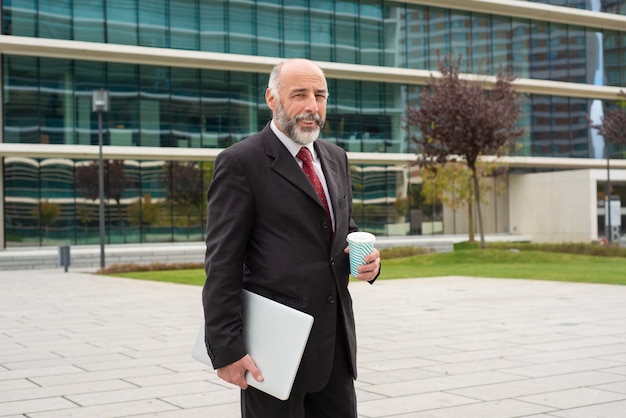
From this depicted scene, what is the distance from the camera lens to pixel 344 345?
11.1 ft

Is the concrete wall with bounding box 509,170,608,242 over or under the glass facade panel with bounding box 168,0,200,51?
under

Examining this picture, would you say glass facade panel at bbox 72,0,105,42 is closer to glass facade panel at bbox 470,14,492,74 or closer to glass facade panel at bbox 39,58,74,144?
glass facade panel at bbox 39,58,74,144

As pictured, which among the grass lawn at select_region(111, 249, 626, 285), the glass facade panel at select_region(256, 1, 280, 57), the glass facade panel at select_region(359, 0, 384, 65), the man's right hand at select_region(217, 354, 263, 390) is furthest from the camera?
the glass facade panel at select_region(359, 0, 384, 65)

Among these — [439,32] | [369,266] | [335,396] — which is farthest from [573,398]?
[439,32]

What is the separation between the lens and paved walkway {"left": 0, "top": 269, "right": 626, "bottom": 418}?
20.9 feet

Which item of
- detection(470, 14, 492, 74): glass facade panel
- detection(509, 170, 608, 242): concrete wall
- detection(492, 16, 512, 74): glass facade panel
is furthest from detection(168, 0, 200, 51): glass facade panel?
detection(509, 170, 608, 242): concrete wall

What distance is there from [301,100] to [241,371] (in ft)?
3.43

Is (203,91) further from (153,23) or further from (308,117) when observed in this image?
(308,117)

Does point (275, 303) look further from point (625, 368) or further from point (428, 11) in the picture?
point (428, 11)

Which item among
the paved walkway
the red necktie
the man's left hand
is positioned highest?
the red necktie

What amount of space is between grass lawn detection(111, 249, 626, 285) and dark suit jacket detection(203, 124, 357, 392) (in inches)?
A: 610

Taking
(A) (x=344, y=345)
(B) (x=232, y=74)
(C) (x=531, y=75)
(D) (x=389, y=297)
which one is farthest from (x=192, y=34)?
(A) (x=344, y=345)

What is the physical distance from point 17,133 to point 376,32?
1826 centimetres

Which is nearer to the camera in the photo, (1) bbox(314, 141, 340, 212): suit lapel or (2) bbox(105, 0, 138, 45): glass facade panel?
(1) bbox(314, 141, 340, 212): suit lapel
